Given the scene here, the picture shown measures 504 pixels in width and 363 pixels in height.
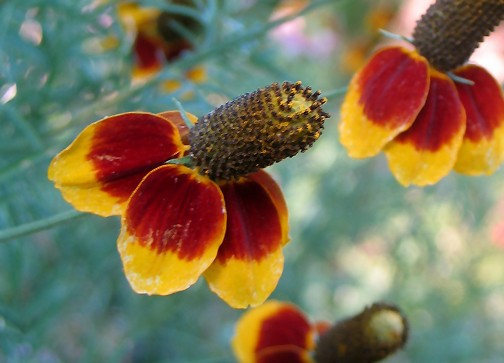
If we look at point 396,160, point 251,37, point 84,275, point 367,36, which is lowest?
point 84,275

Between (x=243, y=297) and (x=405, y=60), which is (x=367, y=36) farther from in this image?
(x=243, y=297)

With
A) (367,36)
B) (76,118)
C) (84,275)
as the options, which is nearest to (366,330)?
(76,118)

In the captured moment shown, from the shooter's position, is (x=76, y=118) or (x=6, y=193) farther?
(x=76, y=118)

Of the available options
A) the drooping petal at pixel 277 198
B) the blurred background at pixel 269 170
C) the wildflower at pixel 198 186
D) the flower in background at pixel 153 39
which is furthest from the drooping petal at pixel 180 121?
the flower in background at pixel 153 39

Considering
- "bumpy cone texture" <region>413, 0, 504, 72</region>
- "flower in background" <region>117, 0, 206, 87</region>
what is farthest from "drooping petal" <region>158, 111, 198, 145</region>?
"flower in background" <region>117, 0, 206, 87</region>

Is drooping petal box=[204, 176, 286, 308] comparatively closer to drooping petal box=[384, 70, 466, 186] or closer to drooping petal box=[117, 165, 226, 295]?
drooping petal box=[117, 165, 226, 295]
